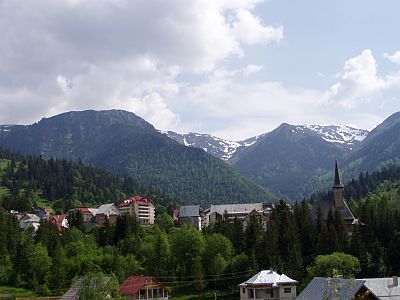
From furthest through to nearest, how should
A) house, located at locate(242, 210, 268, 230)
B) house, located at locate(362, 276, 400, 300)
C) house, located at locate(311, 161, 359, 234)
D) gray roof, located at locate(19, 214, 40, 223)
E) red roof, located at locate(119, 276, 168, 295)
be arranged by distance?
gray roof, located at locate(19, 214, 40, 223) → house, located at locate(311, 161, 359, 234) → house, located at locate(242, 210, 268, 230) → red roof, located at locate(119, 276, 168, 295) → house, located at locate(362, 276, 400, 300)

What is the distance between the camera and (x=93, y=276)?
54.2 metres

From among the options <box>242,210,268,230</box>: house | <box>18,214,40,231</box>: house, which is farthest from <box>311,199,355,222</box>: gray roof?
<box>18,214,40,231</box>: house

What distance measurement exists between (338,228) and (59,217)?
113m

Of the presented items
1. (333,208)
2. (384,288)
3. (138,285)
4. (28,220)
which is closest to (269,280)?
(138,285)

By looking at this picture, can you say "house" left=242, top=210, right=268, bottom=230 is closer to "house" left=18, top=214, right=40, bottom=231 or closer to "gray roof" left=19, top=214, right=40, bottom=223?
"house" left=18, top=214, right=40, bottom=231

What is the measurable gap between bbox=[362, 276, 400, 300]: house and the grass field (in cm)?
5929

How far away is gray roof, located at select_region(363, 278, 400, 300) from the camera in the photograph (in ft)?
186

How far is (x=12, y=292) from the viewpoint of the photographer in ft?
330

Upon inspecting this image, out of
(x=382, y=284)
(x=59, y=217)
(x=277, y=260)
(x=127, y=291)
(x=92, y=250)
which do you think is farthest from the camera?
(x=59, y=217)

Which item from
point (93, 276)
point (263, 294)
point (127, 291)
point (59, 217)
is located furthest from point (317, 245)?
point (59, 217)

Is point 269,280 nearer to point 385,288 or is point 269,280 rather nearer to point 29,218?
point 385,288

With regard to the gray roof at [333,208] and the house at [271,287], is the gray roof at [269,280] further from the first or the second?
the gray roof at [333,208]

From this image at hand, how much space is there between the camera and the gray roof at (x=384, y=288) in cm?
5672

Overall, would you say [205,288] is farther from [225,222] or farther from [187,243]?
[225,222]
